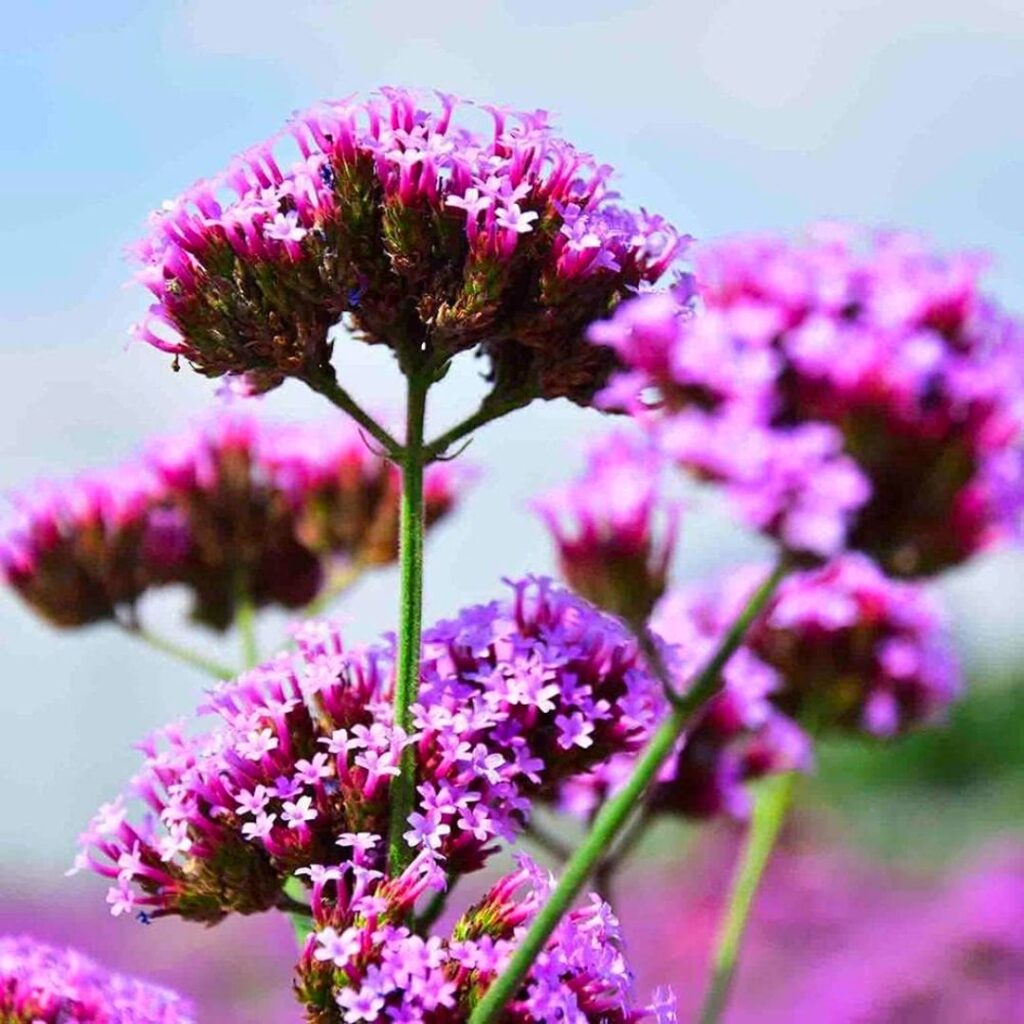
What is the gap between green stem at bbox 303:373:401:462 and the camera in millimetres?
2584

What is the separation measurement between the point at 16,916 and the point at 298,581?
37.8 ft

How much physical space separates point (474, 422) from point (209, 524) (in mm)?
2253

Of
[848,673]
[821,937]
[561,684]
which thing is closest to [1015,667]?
[821,937]

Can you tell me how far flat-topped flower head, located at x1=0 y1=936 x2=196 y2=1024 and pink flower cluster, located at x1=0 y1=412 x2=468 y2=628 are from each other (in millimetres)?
1896

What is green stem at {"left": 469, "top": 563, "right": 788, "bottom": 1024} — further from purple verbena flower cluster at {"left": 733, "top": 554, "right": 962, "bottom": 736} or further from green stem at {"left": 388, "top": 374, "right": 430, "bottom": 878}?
purple verbena flower cluster at {"left": 733, "top": 554, "right": 962, "bottom": 736}

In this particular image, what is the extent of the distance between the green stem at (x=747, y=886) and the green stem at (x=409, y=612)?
59.9 inches

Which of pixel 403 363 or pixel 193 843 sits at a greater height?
pixel 403 363

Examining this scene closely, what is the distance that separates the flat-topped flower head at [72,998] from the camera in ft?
9.12

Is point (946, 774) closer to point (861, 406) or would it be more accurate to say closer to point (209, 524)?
point (209, 524)

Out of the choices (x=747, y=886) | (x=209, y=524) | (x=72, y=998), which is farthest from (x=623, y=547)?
(x=209, y=524)

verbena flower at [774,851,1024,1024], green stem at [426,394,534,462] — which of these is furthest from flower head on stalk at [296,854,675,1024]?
verbena flower at [774,851,1024,1024]

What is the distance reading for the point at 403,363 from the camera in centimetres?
264

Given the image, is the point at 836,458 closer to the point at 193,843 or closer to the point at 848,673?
the point at 193,843

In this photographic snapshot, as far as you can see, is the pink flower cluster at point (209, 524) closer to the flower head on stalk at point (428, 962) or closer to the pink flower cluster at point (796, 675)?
the pink flower cluster at point (796, 675)
